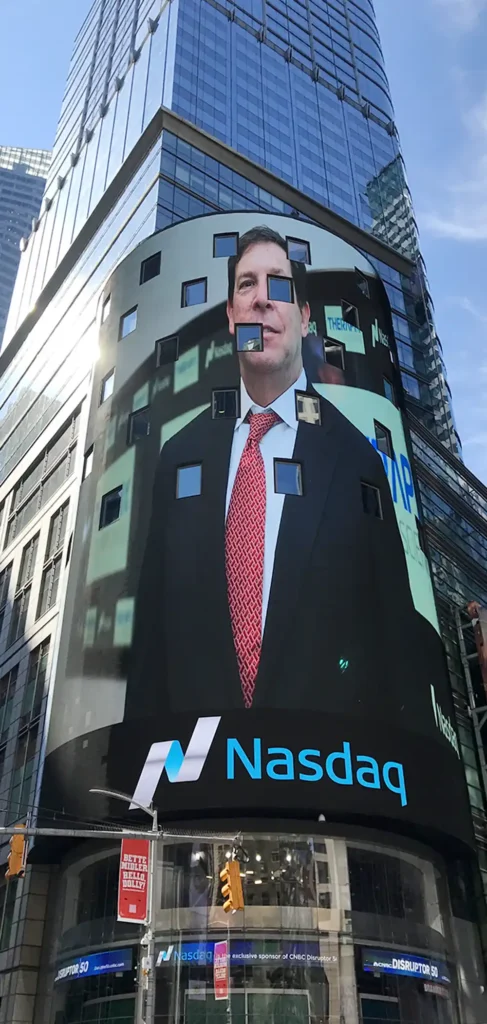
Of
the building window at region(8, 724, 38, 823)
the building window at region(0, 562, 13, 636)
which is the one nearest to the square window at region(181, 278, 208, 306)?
the building window at region(0, 562, 13, 636)

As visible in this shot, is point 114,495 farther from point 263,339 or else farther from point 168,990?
point 168,990

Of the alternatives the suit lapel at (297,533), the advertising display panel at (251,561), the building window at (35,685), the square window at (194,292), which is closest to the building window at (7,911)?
the advertising display panel at (251,561)

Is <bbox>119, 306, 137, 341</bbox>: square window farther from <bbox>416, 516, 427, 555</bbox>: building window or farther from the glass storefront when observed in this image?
the glass storefront

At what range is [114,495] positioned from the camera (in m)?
42.3

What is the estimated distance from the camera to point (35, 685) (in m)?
46.0

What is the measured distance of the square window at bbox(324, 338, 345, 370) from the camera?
4578 centimetres

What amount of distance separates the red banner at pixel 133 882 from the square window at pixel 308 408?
22803 millimetres

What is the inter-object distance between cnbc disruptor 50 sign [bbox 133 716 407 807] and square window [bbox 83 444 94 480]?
1791 centimetres

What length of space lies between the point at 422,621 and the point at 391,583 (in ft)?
8.73

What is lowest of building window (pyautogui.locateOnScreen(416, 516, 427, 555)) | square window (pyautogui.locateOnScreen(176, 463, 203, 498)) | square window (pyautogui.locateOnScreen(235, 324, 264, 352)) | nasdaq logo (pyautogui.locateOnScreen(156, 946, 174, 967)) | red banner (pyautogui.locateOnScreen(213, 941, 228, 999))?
red banner (pyautogui.locateOnScreen(213, 941, 228, 999))

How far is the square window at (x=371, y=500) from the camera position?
136 feet

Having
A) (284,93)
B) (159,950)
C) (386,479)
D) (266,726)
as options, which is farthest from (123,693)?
(284,93)

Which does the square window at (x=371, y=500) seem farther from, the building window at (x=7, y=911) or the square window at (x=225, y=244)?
the building window at (x=7, y=911)

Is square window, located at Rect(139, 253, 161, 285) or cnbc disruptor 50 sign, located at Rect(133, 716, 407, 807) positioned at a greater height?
square window, located at Rect(139, 253, 161, 285)
